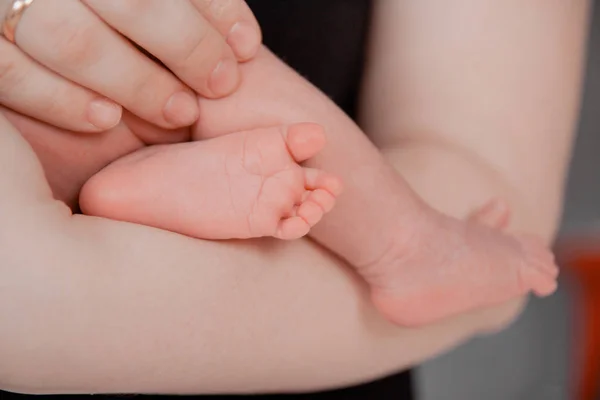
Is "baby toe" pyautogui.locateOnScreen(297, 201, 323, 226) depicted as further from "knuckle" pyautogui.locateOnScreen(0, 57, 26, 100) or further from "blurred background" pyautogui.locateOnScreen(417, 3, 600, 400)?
"blurred background" pyautogui.locateOnScreen(417, 3, 600, 400)

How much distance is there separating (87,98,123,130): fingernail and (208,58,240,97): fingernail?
0.07 m

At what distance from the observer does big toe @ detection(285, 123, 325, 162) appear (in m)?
0.51

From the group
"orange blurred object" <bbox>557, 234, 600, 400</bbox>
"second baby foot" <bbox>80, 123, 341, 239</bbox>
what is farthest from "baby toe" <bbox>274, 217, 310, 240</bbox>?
"orange blurred object" <bbox>557, 234, 600, 400</bbox>

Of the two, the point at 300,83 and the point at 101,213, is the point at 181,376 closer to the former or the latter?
the point at 101,213

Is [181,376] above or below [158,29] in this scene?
below

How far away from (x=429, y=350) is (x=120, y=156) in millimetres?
357

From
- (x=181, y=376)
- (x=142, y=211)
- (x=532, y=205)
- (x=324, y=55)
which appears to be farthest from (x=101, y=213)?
(x=532, y=205)

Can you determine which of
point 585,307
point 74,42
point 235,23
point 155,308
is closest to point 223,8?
point 235,23

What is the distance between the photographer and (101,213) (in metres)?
0.52

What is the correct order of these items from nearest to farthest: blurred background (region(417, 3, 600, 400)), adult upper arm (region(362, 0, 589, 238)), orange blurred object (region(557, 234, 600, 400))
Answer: adult upper arm (region(362, 0, 589, 238)), orange blurred object (region(557, 234, 600, 400)), blurred background (region(417, 3, 600, 400))

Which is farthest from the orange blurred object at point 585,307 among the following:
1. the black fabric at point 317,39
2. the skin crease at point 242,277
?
the black fabric at point 317,39

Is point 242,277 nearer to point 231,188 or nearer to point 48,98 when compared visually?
point 231,188

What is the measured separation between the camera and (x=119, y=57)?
0.49m

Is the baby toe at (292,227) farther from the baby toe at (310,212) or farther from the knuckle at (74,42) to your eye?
the knuckle at (74,42)
